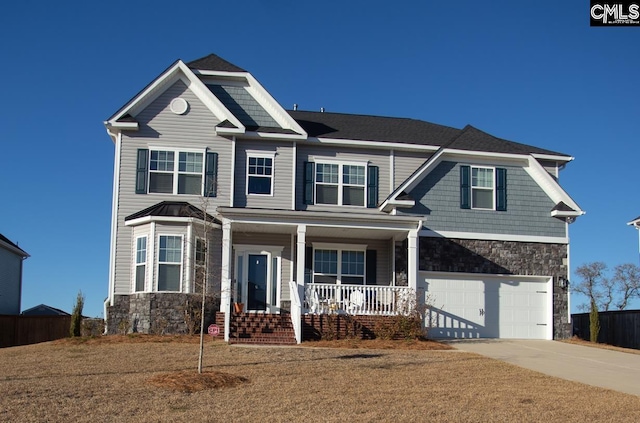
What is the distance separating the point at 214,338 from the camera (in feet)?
68.3

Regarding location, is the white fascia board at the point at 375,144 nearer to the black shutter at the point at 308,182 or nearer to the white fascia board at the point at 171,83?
the black shutter at the point at 308,182

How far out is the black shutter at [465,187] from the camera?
80.3 ft

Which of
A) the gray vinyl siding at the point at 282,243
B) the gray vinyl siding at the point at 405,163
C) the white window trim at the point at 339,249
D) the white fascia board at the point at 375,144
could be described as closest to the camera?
the gray vinyl siding at the point at 282,243

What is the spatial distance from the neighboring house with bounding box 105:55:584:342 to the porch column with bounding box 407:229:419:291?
0.13ft

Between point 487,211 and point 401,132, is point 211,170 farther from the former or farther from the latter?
point 487,211

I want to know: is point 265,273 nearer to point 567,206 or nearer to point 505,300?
point 505,300

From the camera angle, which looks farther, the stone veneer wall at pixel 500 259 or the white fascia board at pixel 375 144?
the white fascia board at pixel 375 144

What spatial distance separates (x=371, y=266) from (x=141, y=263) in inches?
280

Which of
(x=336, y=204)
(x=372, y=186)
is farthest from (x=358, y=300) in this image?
(x=372, y=186)

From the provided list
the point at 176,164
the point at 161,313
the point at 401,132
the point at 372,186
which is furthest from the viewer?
the point at 401,132

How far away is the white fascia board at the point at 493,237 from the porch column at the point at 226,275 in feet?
20.3

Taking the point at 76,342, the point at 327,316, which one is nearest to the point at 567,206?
the point at 327,316

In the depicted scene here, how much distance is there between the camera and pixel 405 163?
2559cm

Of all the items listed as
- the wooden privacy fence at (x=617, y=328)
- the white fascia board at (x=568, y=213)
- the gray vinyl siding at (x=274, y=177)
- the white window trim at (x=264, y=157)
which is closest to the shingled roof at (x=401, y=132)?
the gray vinyl siding at (x=274, y=177)
